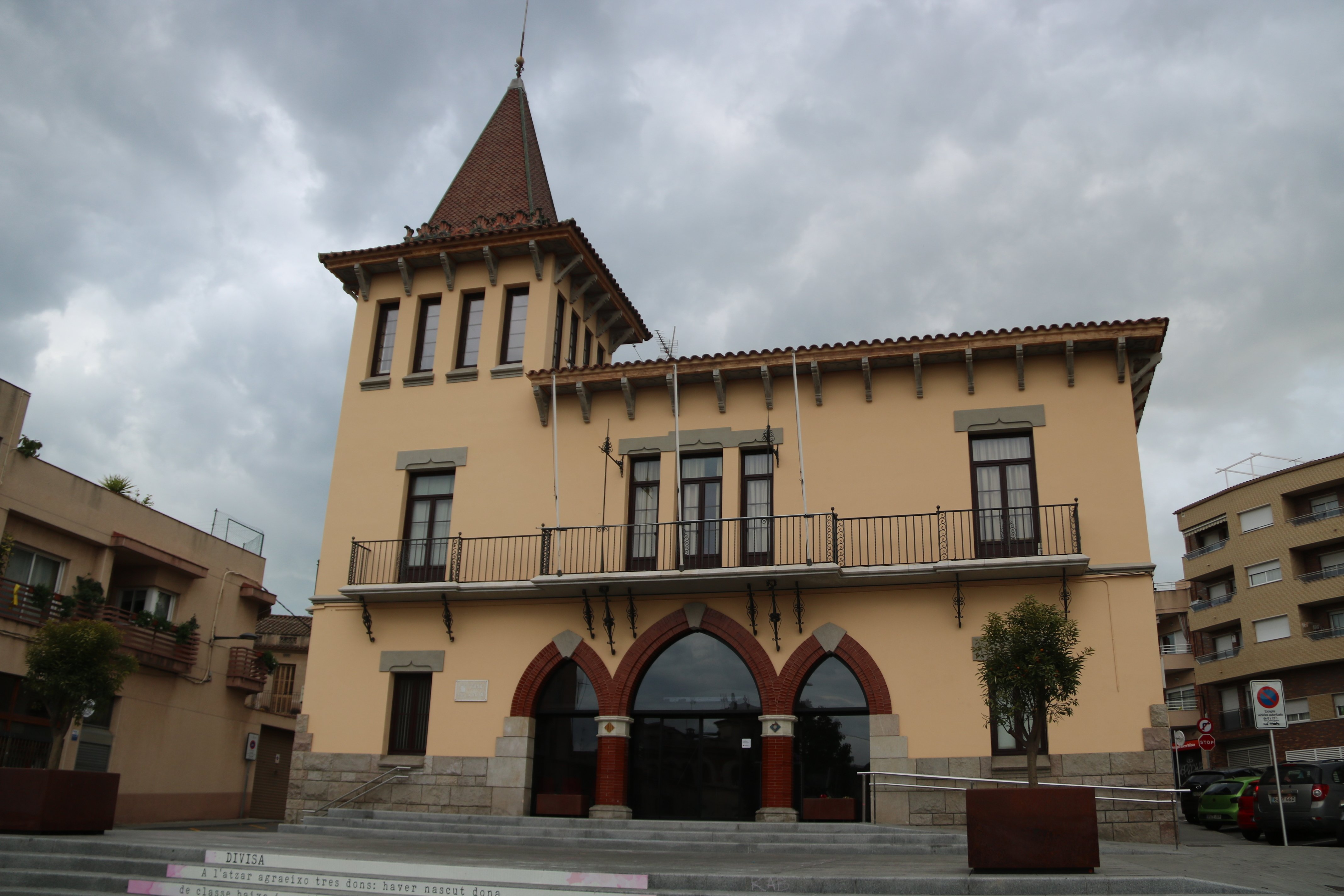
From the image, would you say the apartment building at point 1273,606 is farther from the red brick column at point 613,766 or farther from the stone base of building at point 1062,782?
the red brick column at point 613,766

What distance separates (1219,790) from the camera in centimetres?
2292

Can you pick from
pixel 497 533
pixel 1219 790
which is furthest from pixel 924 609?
pixel 1219 790

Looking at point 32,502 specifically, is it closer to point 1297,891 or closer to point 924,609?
point 924,609

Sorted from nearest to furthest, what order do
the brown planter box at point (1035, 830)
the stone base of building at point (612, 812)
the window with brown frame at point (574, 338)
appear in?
the brown planter box at point (1035, 830)
the stone base of building at point (612, 812)
the window with brown frame at point (574, 338)

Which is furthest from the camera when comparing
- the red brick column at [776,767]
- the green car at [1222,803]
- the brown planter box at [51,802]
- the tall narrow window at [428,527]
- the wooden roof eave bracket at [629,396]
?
the green car at [1222,803]

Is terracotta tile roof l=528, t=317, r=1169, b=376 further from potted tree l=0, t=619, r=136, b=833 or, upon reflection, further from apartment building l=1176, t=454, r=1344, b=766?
apartment building l=1176, t=454, r=1344, b=766

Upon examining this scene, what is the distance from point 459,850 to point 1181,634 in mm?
47776

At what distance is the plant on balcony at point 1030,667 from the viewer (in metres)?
11.7

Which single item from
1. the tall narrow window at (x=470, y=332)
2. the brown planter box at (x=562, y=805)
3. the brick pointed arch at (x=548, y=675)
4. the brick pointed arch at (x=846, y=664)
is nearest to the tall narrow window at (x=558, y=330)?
the tall narrow window at (x=470, y=332)

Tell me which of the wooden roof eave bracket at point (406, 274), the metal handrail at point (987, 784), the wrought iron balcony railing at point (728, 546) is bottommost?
the metal handrail at point (987, 784)

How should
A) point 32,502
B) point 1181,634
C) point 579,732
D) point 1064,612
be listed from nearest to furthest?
point 1064,612, point 579,732, point 32,502, point 1181,634

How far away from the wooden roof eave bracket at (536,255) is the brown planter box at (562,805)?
1027 centimetres

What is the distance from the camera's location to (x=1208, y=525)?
47.2m

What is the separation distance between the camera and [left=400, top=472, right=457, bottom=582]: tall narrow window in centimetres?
2008
